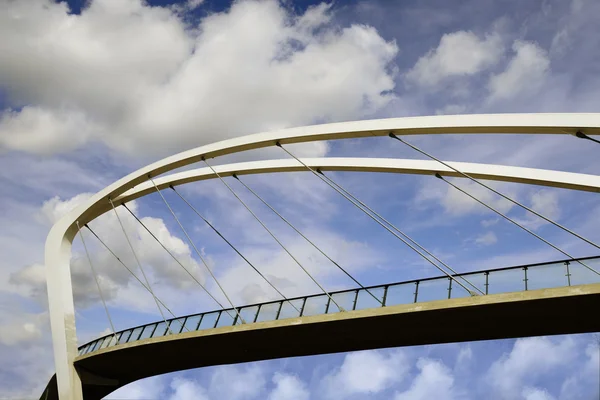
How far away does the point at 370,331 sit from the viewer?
18547mm

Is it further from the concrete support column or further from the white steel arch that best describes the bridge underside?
the white steel arch

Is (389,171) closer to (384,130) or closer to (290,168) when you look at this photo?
(384,130)

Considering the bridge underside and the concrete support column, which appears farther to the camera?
the concrete support column

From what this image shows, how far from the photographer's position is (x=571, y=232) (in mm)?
14195

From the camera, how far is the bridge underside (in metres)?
14.6

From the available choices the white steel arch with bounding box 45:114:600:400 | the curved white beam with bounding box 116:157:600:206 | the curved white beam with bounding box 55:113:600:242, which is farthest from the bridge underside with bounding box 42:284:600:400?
the curved white beam with bounding box 116:157:600:206

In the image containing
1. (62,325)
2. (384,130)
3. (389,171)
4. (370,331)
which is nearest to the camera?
(384,130)

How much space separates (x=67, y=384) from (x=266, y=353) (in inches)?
379

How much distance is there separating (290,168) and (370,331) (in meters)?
7.66

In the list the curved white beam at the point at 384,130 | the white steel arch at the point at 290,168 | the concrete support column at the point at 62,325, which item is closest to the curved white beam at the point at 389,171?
the white steel arch at the point at 290,168

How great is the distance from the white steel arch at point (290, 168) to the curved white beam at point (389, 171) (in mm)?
28

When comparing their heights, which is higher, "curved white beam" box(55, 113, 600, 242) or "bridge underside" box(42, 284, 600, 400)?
"curved white beam" box(55, 113, 600, 242)

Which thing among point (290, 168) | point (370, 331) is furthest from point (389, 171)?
point (370, 331)

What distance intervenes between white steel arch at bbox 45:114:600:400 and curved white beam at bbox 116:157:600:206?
0.09 ft
